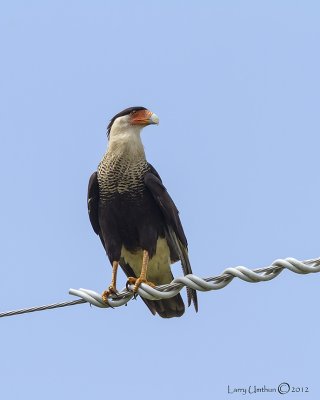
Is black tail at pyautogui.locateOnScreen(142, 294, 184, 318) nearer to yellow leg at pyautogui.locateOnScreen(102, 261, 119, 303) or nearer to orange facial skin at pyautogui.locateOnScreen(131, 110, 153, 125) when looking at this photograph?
yellow leg at pyautogui.locateOnScreen(102, 261, 119, 303)

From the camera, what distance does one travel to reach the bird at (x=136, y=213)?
7.80 m

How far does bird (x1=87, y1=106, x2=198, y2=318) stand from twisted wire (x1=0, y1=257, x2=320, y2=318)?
25.1 inches

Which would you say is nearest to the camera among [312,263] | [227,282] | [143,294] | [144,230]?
[312,263]

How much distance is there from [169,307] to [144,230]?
71 centimetres

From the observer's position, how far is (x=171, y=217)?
7762 millimetres

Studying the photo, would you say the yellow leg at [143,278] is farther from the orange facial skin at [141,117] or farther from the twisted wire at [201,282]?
the orange facial skin at [141,117]

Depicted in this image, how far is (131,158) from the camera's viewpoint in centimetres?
803

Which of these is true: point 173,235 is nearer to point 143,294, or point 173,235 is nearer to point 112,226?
point 112,226

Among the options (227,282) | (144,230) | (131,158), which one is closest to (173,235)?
(144,230)

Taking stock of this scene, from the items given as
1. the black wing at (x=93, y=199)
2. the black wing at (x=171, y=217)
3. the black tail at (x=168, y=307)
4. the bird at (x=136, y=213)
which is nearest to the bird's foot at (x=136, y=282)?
the bird at (x=136, y=213)

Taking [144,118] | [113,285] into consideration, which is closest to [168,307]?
[113,285]

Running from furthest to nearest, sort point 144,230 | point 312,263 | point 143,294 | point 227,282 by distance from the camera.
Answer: point 144,230, point 143,294, point 227,282, point 312,263

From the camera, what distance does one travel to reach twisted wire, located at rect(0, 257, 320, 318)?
197 inches

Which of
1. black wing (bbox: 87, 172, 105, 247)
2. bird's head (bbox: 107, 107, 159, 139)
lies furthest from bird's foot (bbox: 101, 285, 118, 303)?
bird's head (bbox: 107, 107, 159, 139)
